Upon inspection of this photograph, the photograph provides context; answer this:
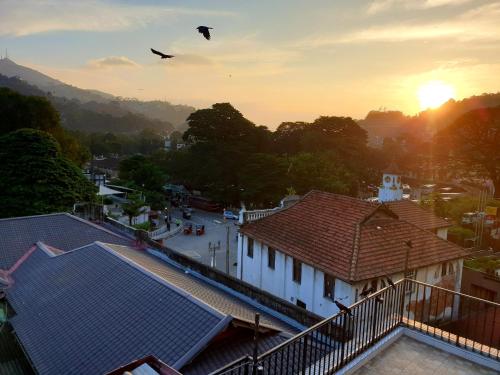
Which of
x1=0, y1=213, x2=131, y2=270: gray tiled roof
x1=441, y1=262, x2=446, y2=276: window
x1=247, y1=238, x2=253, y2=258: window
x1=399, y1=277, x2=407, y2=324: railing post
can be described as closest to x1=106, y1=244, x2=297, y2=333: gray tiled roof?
x1=399, y1=277, x2=407, y2=324: railing post

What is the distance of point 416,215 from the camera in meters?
26.0

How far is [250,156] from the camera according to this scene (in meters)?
55.3

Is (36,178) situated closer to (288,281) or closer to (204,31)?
(288,281)

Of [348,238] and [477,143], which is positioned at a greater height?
[477,143]

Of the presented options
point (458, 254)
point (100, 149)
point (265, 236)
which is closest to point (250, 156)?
Result: point (265, 236)

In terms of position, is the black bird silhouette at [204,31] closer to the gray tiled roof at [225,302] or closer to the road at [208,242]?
the gray tiled roof at [225,302]

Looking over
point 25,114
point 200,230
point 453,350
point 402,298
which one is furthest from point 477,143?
point 453,350

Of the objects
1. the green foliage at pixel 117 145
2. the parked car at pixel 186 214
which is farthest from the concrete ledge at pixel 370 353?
the green foliage at pixel 117 145

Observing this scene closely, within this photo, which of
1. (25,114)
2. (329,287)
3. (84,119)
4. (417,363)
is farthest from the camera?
(84,119)

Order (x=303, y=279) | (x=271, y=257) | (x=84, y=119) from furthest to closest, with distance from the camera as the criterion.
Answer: (x=84, y=119)
(x=271, y=257)
(x=303, y=279)

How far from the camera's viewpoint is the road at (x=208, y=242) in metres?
34.5

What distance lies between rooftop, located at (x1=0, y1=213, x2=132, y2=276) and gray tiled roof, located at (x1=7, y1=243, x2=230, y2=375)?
378cm

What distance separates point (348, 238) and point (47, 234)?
44.3 feet

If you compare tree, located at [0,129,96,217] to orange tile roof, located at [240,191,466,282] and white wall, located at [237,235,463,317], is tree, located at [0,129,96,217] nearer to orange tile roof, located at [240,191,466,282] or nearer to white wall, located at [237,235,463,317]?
white wall, located at [237,235,463,317]
